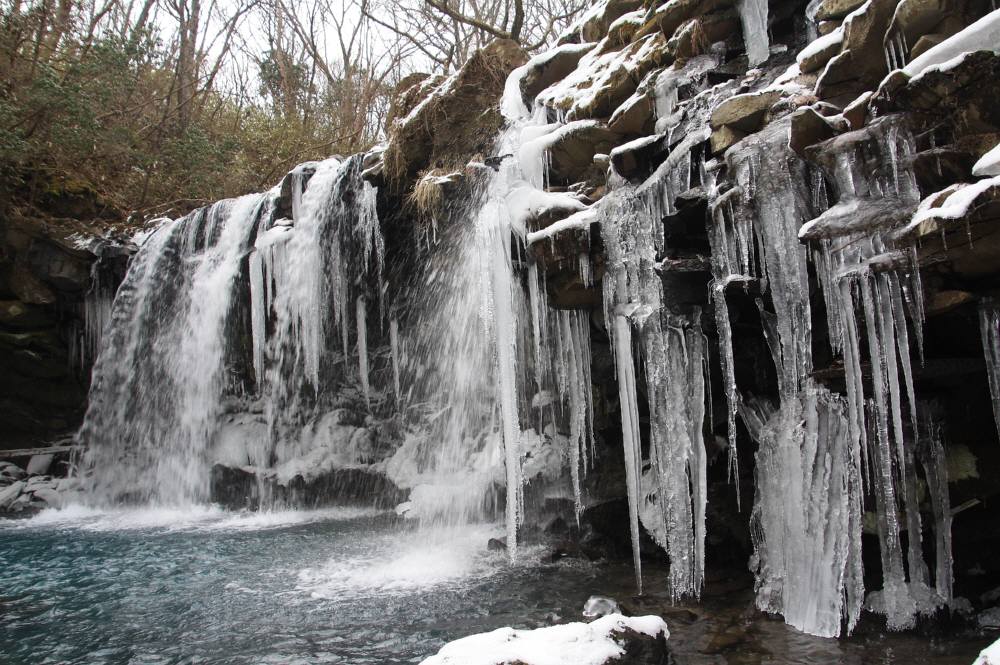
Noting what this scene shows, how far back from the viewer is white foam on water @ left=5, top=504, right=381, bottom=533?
9078 millimetres

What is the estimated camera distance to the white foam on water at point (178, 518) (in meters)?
9.08

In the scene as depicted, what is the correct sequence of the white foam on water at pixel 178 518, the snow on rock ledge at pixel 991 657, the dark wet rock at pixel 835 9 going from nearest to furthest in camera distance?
1. the snow on rock ledge at pixel 991 657
2. the dark wet rock at pixel 835 9
3. the white foam on water at pixel 178 518

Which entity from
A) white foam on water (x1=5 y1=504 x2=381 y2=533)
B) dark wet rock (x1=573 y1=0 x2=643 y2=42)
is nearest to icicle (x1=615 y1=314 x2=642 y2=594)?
dark wet rock (x1=573 y1=0 x2=643 y2=42)

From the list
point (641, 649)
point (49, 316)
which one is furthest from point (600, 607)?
point (49, 316)

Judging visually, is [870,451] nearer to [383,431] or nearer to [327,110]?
[383,431]

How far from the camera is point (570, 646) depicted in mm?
3205

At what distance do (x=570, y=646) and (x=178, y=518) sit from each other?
8.51 m

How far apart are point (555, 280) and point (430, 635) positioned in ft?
10.4

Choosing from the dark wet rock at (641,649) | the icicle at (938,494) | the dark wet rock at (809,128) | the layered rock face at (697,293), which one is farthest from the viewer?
the icicle at (938,494)

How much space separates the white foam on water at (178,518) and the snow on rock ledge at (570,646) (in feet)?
21.3

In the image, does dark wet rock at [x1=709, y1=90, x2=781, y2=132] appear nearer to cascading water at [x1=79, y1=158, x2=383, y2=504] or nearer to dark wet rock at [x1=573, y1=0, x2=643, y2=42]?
dark wet rock at [x1=573, y1=0, x2=643, y2=42]

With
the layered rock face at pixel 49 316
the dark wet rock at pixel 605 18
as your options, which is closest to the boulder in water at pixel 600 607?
the dark wet rock at pixel 605 18

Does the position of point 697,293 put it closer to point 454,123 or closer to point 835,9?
point 835,9

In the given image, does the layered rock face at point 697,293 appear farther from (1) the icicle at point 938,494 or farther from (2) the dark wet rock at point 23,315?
(2) the dark wet rock at point 23,315
